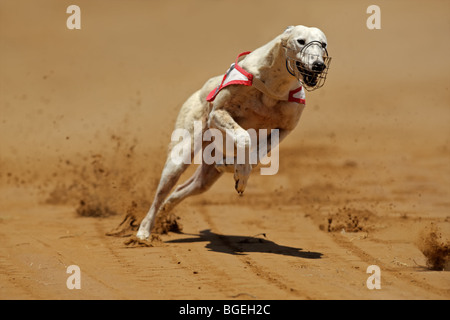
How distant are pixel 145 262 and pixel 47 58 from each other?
14095 millimetres

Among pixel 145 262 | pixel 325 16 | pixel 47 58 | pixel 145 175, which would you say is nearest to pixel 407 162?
pixel 145 175

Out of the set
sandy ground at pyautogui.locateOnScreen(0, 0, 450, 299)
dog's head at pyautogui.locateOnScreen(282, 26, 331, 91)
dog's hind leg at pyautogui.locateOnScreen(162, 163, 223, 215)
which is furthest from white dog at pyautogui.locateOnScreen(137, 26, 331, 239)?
sandy ground at pyautogui.locateOnScreen(0, 0, 450, 299)

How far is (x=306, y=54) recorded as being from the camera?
17.3 feet

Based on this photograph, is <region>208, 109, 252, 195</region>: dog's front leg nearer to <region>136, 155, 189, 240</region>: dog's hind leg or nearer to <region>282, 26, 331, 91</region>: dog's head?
<region>282, 26, 331, 91</region>: dog's head

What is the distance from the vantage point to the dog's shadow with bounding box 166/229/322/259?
5.95 meters

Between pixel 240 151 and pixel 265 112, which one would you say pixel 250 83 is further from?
pixel 240 151

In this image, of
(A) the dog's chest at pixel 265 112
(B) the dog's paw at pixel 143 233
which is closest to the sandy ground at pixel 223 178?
(B) the dog's paw at pixel 143 233

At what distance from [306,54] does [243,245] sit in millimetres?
2289

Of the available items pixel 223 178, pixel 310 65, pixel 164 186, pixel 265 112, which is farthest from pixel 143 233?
pixel 223 178

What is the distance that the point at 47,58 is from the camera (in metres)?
18.1

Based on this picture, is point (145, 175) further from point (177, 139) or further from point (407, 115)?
point (407, 115)

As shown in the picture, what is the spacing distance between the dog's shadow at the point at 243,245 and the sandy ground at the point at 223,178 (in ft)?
0.11

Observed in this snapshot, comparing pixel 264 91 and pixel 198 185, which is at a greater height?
pixel 264 91

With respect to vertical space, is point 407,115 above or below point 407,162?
above
